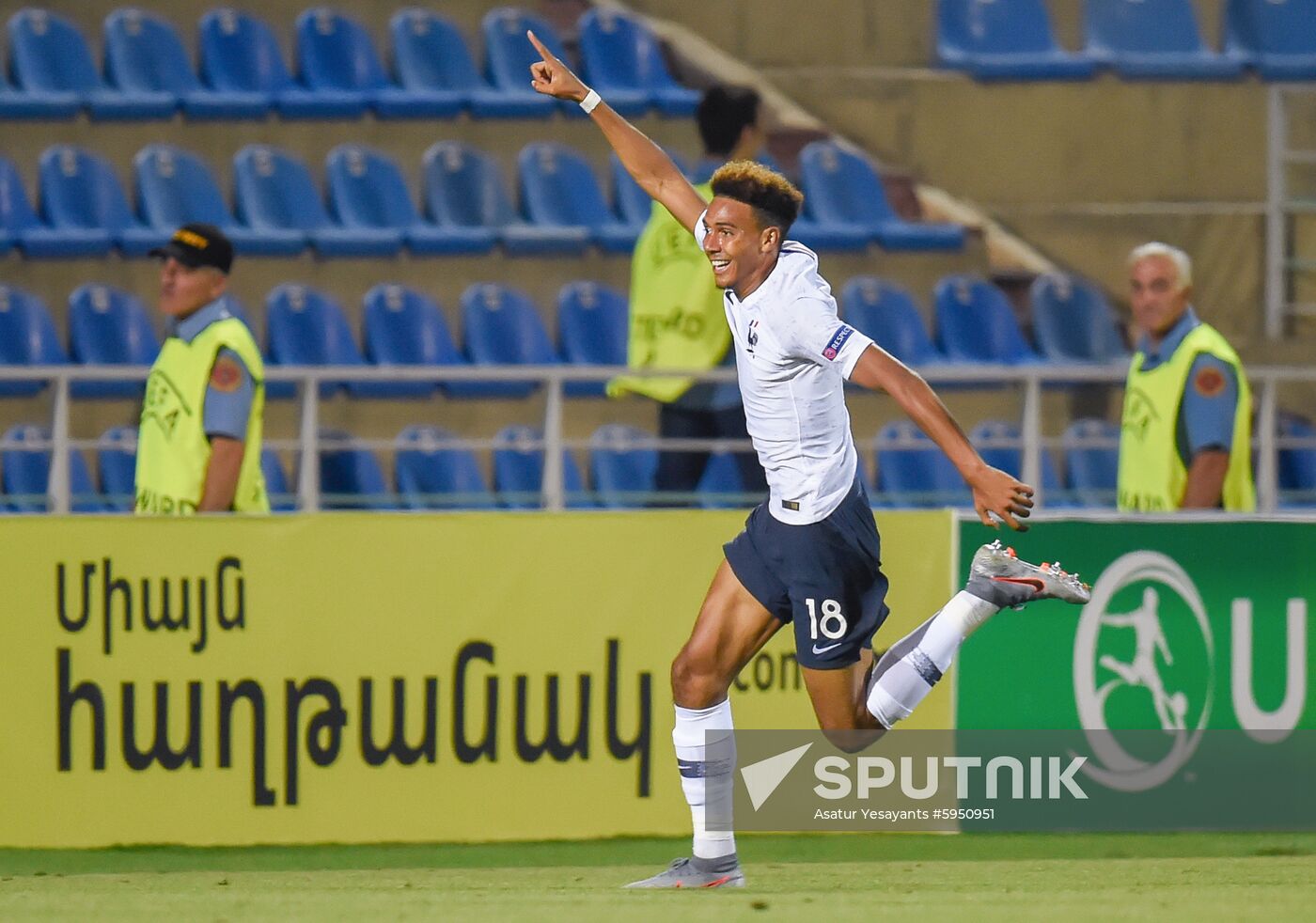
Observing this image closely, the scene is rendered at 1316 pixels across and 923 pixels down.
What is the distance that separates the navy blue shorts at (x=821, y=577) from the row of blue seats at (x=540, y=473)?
3924 mm

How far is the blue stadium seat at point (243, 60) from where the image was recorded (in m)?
12.8

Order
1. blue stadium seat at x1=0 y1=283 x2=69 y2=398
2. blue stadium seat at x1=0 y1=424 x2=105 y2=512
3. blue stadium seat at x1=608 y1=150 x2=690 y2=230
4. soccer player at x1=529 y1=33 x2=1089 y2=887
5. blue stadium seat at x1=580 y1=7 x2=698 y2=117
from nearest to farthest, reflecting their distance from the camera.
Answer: soccer player at x1=529 y1=33 x2=1089 y2=887 < blue stadium seat at x1=0 y1=424 x2=105 y2=512 < blue stadium seat at x1=0 y1=283 x2=69 y2=398 < blue stadium seat at x1=608 y1=150 x2=690 y2=230 < blue stadium seat at x1=580 y1=7 x2=698 y2=117

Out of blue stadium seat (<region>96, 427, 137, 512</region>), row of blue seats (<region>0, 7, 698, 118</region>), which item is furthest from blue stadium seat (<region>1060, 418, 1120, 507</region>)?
blue stadium seat (<region>96, 427, 137, 512</region>)

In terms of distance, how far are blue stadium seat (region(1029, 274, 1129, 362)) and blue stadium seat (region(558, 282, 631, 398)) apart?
2362mm

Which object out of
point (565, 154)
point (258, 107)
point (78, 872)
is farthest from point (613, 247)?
point (78, 872)

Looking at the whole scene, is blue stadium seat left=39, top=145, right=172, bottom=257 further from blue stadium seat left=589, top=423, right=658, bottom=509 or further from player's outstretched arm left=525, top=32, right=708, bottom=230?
player's outstretched arm left=525, top=32, right=708, bottom=230

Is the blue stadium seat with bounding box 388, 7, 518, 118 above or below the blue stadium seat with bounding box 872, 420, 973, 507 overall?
above

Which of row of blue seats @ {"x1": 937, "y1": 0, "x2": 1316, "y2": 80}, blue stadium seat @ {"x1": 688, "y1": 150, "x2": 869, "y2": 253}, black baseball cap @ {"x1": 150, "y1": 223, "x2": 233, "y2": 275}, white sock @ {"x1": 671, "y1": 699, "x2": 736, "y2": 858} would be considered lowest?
white sock @ {"x1": 671, "y1": 699, "x2": 736, "y2": 858}

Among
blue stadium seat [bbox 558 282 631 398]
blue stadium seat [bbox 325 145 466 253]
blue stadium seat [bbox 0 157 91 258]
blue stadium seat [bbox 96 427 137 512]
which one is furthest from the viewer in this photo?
blue stadium seat [bbox 325 145 466 253]

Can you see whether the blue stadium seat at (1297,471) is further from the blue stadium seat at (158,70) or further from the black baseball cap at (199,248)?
the blue stadium seat at (158,70)

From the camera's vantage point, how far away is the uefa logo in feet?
26.8

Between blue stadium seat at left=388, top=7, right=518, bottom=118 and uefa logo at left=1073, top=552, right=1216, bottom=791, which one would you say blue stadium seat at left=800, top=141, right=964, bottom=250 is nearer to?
blue stadium seat at left=388, top=7, right=518, bottom=118

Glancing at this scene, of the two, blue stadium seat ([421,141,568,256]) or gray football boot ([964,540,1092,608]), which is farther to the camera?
blue stadium seat ([421,141,568,256])

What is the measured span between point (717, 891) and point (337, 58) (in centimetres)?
776
